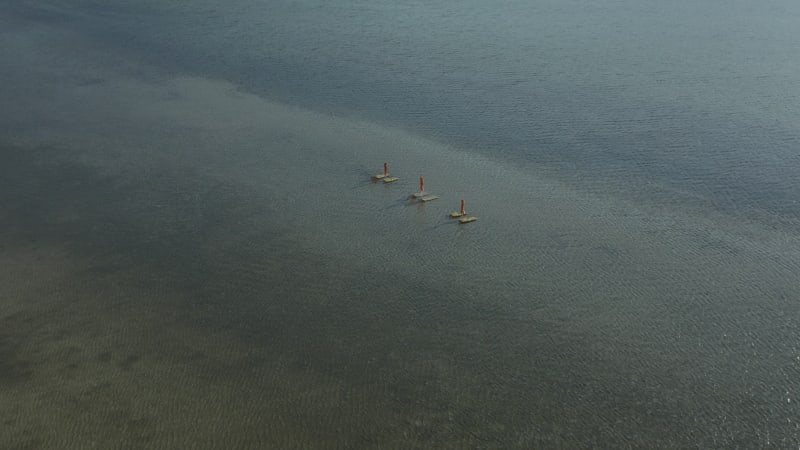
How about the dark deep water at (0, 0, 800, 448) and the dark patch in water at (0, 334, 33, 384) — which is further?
the dark patch in water at (0, 334, 33, 384)

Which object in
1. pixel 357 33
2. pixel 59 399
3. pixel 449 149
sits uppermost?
pixel 357 33

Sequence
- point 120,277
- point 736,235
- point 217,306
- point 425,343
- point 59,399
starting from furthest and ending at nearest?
point 736,235 → point 120,277 → point 217,306 → point 425,343 → point 59,399

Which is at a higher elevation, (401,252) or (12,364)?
(401,252)

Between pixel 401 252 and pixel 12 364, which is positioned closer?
pixel 12 364

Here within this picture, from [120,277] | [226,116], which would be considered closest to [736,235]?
[120,277]

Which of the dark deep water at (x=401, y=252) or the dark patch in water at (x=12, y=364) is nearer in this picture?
the dark deep water at (x=401, y=252)

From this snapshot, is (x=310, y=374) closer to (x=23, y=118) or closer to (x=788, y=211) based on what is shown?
(x=788, y=211)

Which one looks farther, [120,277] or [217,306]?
[120,277]

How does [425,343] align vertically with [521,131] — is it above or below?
below
